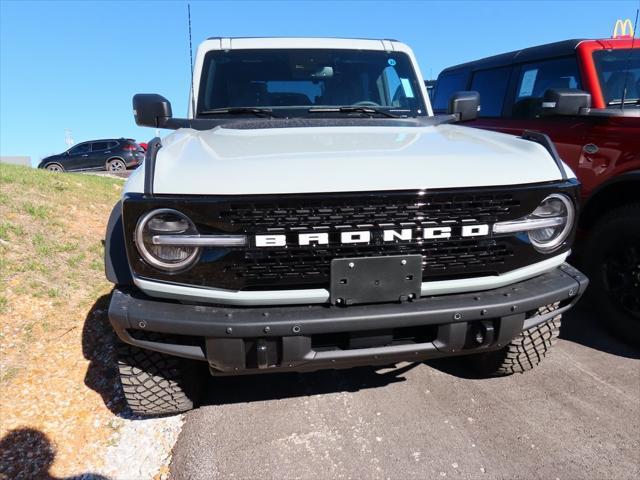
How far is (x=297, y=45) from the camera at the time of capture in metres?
3.57

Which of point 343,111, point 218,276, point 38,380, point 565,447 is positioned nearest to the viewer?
point 218,276

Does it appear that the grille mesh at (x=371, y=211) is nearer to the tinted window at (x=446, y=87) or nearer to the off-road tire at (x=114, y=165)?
the tinted window at (x=446, y=87)

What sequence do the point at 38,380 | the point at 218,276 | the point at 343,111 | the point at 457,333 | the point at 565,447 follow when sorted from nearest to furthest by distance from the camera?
the point at 218,276, the point at 457,333, the point at 565,447, the point at 38,380, the point at 343,111

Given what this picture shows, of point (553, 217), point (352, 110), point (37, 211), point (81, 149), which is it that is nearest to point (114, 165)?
point (81, 149)

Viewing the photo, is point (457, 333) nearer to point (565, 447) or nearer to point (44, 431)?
point (565, 447)

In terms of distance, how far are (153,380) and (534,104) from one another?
13.5 feet

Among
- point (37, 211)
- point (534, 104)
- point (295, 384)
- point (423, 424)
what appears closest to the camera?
point (423, 424)

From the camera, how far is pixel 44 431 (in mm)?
2477

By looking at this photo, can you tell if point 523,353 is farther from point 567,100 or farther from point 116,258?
point 116,258

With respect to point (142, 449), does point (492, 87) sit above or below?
above

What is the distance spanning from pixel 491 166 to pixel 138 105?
2.32 metres

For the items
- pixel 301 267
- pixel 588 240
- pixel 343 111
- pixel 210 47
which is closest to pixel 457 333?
pixel 301 267

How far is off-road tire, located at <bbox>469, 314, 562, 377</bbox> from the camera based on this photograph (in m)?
2.73

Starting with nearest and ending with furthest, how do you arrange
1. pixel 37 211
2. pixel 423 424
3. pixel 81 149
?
pixel 423 424 < pixel 37 211 < pixel 81 149
